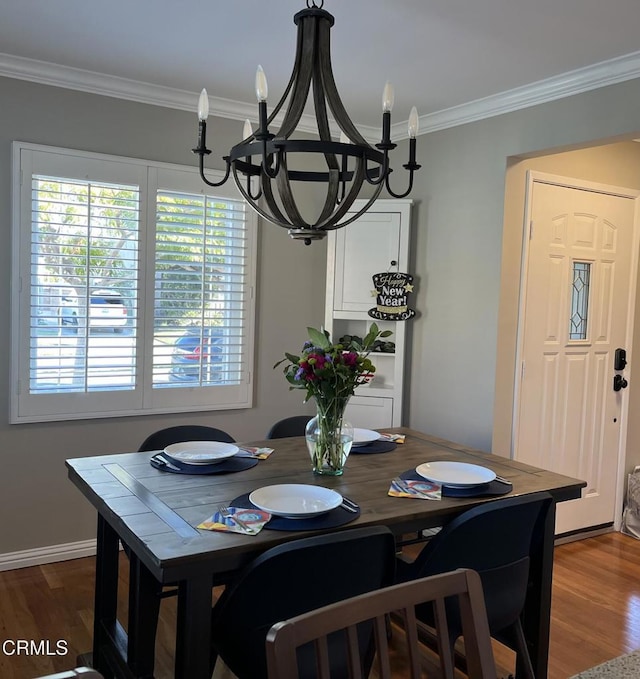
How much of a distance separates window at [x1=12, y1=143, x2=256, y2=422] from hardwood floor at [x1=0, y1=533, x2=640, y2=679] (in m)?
0.85

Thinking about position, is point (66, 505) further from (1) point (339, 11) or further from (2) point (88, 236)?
(1) point (339, 11)

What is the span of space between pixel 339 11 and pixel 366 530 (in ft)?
6.44

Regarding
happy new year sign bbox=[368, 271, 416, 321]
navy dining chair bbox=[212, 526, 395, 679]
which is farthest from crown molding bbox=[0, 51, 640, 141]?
navy dining chair bbox=[212, 526, 395, 679]

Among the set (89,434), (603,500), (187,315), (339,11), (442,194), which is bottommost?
(603,500)

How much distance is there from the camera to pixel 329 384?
92.7 inches

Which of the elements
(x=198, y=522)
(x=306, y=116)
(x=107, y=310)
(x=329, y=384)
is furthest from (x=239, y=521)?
(x=306, y=116)

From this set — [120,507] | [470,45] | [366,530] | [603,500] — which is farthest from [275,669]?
[603,500]

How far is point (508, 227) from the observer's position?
3688 millimetres

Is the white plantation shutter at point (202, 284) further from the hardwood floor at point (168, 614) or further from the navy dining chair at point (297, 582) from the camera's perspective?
the navy dining chair at point (297, 582)

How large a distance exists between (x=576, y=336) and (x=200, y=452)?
8.62 feet

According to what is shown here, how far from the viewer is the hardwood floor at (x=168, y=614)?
2680mm

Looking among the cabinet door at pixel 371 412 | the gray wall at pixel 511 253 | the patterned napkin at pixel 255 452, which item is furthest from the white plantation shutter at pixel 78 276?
the gray wall at pixel 511 253

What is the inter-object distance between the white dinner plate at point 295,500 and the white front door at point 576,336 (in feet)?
6.66

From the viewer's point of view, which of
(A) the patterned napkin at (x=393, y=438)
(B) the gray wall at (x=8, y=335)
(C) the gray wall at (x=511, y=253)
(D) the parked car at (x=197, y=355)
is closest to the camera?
(A) the patterned napkin at (x=393, y=438)
